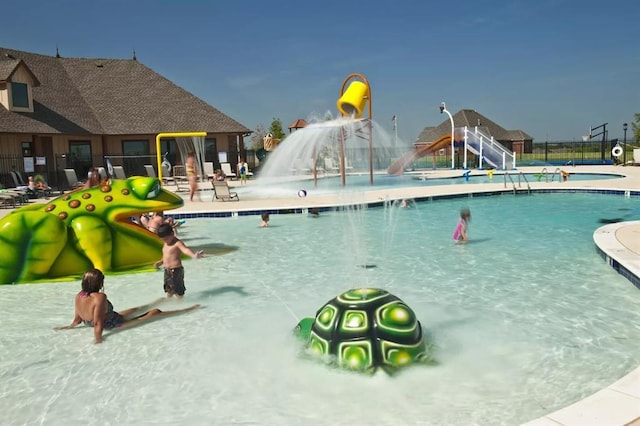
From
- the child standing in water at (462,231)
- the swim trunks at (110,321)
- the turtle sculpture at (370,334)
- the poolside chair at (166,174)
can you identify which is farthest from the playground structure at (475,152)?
the turtle sculpture at (370,334)

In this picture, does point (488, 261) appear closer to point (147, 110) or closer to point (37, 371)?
point (37, 371)

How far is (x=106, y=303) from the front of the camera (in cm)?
632

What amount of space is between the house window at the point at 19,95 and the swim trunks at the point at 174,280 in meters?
24.9

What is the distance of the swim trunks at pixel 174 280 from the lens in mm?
7422

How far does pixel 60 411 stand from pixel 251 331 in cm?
238

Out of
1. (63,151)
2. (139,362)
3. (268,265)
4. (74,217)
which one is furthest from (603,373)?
(63,151)

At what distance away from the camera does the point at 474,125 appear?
66.2 meters

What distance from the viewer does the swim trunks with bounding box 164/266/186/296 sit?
24.3 feet

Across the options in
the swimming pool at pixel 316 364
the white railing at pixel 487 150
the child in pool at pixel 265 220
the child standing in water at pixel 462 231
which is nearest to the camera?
the swimming pool at pixel 316 364

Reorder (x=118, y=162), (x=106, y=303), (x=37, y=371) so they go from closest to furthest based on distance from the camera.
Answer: (x=37, y=371) → (x=106, y=303) → (x=118, y=162)

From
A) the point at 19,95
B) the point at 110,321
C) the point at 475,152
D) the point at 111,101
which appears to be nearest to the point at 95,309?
the point at 110,321

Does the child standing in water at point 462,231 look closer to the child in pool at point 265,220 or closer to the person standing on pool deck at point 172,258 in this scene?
the child in pool at point 265,220

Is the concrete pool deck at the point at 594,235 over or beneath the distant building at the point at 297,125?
beneath

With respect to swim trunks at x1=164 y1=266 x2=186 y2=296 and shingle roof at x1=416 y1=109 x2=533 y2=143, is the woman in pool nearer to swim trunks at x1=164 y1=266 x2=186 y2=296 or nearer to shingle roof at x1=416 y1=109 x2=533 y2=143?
swim trunks at x1=164 y1=266 x2=186 y2=296
